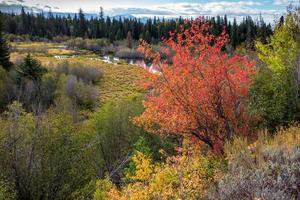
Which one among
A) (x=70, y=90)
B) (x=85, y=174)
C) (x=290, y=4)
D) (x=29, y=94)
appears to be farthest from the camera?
(x=70, y=90)

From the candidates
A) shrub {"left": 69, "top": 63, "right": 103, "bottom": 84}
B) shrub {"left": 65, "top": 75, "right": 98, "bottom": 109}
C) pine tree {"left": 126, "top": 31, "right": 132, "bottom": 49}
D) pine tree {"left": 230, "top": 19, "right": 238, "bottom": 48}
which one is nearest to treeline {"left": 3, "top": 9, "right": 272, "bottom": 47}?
pine tree {"left": 126, "top": 31, "right": 132, "bottom": 49}

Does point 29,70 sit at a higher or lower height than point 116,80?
higher

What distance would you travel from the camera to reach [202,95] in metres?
14.9

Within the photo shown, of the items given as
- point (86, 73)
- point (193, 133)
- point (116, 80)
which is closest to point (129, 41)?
point (116, 80)

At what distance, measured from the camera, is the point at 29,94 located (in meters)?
46.5

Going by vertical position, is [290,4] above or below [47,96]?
above

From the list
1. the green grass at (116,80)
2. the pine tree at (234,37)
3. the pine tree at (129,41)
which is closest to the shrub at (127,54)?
the pine tree at (129,41)

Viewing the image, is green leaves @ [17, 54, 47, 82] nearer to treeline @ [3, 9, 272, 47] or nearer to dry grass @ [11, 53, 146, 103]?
dry grass @ [11, 53, 146, 103]

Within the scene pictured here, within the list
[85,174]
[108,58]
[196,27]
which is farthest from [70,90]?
[108,58]

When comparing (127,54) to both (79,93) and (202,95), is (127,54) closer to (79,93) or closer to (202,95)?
(79,93)

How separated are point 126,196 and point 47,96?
44.6m

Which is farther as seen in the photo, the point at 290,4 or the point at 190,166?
the point at 290,4

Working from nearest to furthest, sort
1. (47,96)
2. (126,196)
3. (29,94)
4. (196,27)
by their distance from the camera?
(126,196), (196,27), (29,94), (47,96)

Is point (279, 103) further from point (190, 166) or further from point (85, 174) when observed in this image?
point (85, 174)
